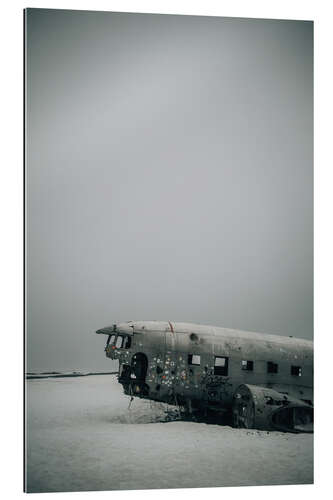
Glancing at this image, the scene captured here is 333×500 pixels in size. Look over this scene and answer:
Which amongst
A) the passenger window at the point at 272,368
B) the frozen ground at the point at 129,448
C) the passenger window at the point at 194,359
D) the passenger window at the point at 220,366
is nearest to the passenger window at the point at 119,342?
the frozen ground at the point at 129,448

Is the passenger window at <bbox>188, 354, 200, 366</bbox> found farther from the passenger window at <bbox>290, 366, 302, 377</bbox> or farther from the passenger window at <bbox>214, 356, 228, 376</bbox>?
the passenger window at <bbox>290, 366, 302, 377</bbox>

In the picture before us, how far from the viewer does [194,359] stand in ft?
30.9

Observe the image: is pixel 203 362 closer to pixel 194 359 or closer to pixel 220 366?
pixel 194 359

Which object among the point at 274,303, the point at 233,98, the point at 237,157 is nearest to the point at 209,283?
the point at 274,303

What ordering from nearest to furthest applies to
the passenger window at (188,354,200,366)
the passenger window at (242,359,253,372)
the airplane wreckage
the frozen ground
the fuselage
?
1. the frozen ground
2. the airplane wreckage
3. the fuselage
4. the passenger window at (242,359,253,372)
5. the passenger window at (188,354,200,366)

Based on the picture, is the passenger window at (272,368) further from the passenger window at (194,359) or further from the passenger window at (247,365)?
the passenger window at (194,359)

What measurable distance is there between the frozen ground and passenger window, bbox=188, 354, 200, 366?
1.01m

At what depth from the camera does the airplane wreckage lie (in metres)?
8.89

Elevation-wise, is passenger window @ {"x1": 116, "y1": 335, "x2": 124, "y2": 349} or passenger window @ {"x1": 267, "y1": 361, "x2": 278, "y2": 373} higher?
passenger window @ {"x1": 116, "y1": 335, "x2": 124, "y2": 349}

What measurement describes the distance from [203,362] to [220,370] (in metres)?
0.30

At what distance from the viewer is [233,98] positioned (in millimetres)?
9117

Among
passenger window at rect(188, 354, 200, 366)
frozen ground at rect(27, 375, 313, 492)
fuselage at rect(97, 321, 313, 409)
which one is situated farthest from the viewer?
passenger window at rect(188, 354, 200, 366)

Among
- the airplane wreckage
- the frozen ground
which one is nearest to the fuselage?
the airplane wreckage

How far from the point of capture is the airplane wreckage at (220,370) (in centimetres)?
889
